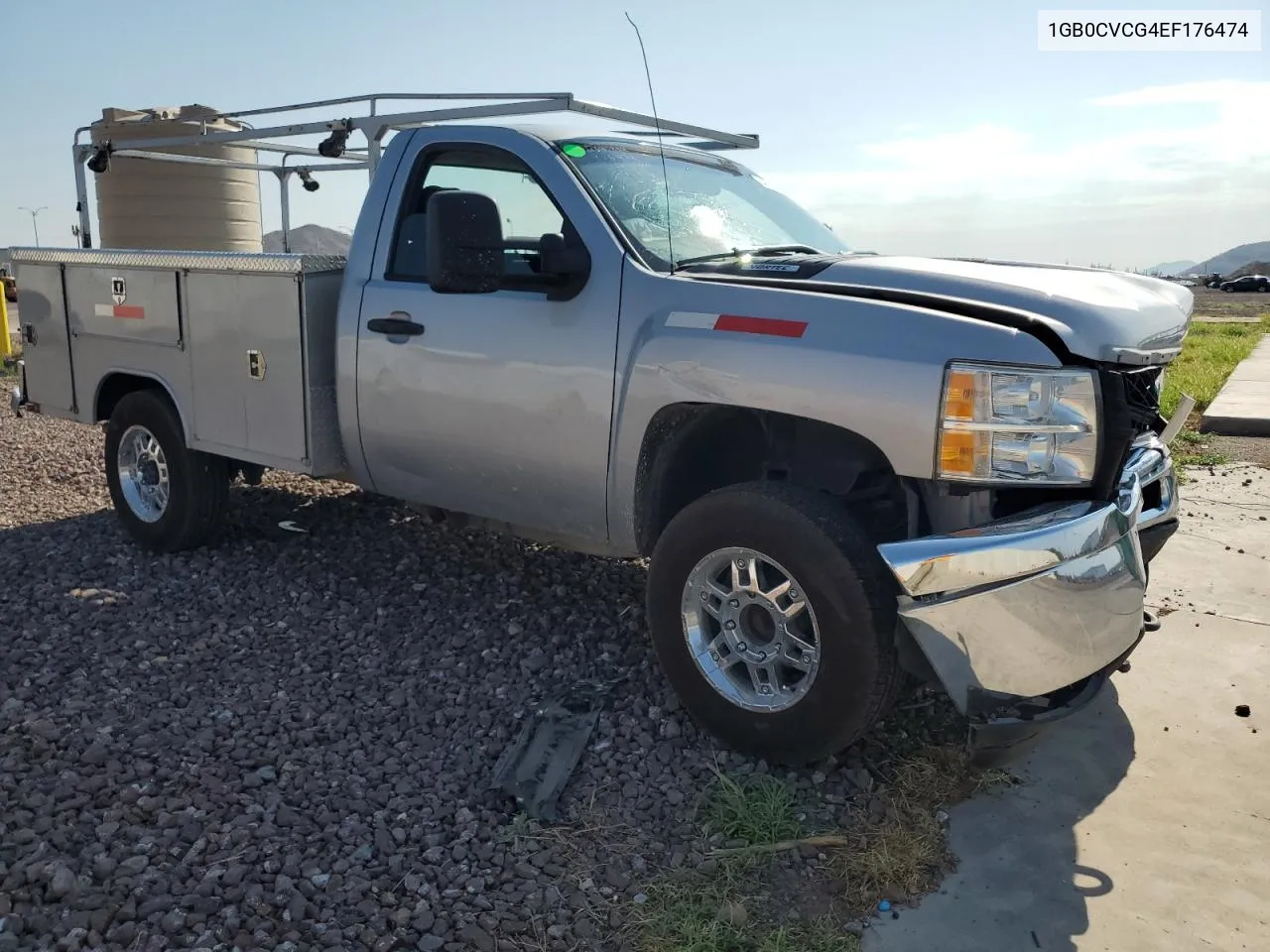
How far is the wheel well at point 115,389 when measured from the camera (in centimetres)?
589

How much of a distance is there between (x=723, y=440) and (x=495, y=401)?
899mm

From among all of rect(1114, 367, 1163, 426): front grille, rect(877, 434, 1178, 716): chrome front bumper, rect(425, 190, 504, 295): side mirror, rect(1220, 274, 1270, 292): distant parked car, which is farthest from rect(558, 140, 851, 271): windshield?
rect(1220, 274, 1270, 292): distant parked car

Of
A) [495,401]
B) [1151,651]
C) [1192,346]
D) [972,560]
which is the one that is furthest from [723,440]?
[1192,346]

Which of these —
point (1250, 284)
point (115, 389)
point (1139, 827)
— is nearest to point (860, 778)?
point (1139, 827)

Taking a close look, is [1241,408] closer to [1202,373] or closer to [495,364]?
[1202,373]

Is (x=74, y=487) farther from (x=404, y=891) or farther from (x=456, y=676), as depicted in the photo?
(x=404, y=891)

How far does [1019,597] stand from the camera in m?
3.06

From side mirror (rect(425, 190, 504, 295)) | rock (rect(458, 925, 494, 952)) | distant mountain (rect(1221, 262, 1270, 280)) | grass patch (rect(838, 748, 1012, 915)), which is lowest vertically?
rock (rect(458, 925, 494, 952))

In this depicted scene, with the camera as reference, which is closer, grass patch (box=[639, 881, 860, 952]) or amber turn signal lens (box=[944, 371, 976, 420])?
grass patch (box=[639, 881, 860, 952])

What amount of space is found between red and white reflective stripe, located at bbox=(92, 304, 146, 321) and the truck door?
167cm

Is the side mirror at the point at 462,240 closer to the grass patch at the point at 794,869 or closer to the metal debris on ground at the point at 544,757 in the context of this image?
the metal debris on ground at the point at 544,757

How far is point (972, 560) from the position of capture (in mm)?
3018

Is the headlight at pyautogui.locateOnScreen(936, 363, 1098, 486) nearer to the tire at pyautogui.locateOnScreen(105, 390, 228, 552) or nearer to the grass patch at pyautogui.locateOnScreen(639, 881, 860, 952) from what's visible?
the grass patch at pyautogui.locateOnScreen(639, 881, 860, 952)

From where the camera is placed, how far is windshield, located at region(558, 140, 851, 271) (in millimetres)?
4129
